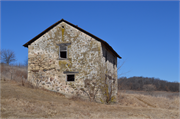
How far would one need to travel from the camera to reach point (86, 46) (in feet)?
56.4

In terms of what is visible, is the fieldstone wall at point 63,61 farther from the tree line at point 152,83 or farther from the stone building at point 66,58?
the tree line at point 152,83

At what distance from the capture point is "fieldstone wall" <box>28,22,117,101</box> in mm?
16844

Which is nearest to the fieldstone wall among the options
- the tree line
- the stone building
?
the stone building

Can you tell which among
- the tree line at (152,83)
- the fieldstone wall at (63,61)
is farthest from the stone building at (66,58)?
the tree line at (152,83)

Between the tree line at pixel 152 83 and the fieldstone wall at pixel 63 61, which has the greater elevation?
the fieldstone wall at pixel 63 61

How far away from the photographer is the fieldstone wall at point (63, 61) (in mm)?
16844

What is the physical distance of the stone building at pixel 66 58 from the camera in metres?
16.8

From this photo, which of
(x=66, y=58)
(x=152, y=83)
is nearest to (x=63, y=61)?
(x=66, y=58)

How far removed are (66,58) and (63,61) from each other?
1.26 feet

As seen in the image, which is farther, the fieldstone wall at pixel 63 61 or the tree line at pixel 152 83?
the tree line at pixel 152 83

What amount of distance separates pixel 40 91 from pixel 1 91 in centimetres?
326

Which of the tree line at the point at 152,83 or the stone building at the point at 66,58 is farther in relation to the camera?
the tree line at the point at 152,83

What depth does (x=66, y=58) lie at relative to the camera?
17516 mm

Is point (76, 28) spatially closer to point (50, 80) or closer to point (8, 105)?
point (50, 80)
